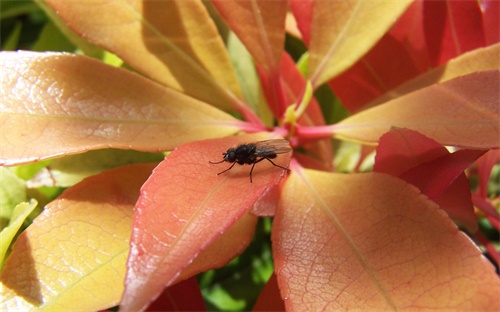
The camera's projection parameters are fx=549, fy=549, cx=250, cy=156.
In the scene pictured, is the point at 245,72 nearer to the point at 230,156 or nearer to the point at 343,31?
the point at 343,31

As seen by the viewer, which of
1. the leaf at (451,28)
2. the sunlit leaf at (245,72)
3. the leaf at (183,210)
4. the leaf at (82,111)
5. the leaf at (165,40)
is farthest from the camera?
the sunlit leaf at (245,72)

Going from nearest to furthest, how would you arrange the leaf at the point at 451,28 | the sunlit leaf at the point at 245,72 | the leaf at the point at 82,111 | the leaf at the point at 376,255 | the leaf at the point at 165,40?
the leaf at the point at 376,255
the leaf at the point at 82,111
the leaf at the point at 165,40
the leaf at the point at 451,28
the sunlit leaf at the point at 245,72

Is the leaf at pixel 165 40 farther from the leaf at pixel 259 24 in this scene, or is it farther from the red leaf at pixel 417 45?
the red leaf at pixel 417 45

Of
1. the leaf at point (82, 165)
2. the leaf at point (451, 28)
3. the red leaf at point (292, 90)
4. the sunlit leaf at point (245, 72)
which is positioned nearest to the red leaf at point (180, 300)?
the leaf at point (82, 165)

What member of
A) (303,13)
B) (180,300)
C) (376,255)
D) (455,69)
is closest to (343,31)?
(303,13)

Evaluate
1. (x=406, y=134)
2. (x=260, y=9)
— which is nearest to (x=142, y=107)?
(x=260, y=9)

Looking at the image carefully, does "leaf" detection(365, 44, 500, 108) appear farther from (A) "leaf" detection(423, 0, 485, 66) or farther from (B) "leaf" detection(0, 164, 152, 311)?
(B) "leaf" detection(0, 164, 152, 311)
